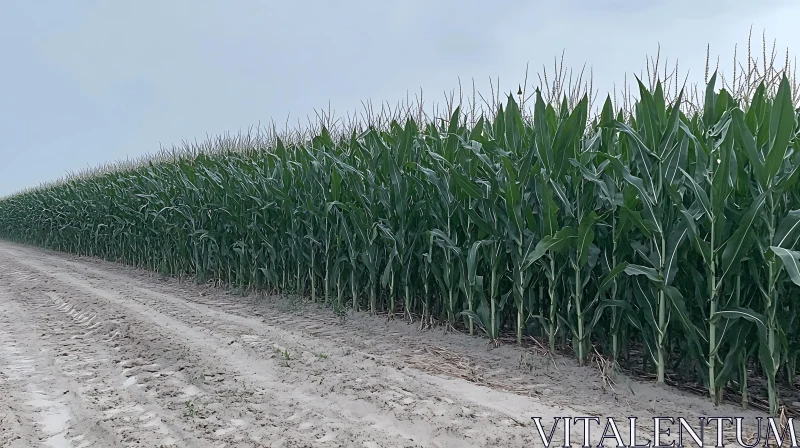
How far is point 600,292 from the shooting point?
3549 mm

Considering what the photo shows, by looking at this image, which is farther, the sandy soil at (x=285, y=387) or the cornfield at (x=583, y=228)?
the cornfield at (x=583, y=228)

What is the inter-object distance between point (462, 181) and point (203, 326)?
9.39ft

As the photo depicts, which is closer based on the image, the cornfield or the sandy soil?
the sandy soil

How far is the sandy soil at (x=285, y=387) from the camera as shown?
2754 mm

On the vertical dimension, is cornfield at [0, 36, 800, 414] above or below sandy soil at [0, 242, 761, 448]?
above

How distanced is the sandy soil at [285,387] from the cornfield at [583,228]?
356mm

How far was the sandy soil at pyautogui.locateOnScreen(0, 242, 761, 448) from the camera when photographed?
2.75 metres

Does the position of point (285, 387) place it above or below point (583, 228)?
below

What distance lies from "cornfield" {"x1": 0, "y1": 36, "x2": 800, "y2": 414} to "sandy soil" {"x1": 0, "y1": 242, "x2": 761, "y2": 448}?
0.36 meters

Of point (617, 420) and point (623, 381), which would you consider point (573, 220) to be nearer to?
point (623, 381)

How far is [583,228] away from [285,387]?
2106 millimetres

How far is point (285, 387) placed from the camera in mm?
3377

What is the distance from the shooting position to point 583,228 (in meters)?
3.42

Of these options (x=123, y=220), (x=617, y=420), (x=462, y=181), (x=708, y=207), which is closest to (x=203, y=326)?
(x=462, y=181)
